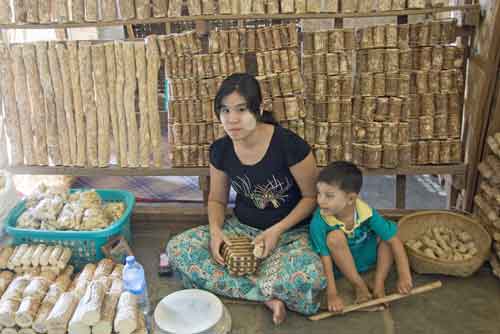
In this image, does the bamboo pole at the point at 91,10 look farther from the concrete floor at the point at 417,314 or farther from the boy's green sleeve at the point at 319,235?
the boy's green sleeve at the point at 319,235

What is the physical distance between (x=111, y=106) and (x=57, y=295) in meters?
1.48

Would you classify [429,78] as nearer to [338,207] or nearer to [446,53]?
[446,53]

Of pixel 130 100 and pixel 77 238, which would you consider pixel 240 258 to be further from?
pixel 130 100

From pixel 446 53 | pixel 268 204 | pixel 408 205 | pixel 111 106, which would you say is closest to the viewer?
pixel 268 204

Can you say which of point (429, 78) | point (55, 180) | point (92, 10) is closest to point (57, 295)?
point (92, 10)

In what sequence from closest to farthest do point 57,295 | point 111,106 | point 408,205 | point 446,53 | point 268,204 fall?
point 57,295 → point 268,204 → point 446,53 → point 111,106 → point 408,205

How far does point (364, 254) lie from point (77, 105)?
2.26 metres

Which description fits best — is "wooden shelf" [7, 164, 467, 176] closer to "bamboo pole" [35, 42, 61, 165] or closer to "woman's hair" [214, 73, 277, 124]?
"bamboo pole" [35, 42, 61, 165]

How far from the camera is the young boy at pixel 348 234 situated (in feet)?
9.49

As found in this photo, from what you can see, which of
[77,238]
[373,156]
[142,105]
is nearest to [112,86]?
[142,105]

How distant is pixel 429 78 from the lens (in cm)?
355

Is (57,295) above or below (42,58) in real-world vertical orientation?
below

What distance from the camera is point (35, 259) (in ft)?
10.5

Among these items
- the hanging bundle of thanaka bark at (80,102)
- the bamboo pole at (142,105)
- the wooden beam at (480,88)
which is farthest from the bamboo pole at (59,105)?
the wooden beam at (480,88)
